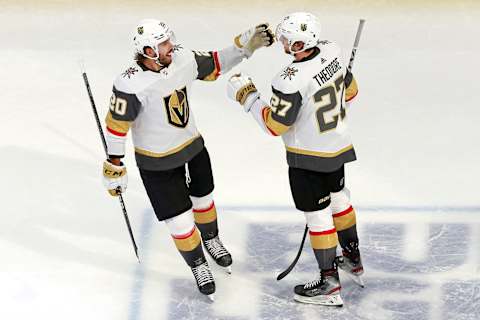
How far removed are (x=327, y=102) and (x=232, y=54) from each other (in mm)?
574

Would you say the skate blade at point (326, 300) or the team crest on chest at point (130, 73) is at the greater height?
the team crest on chest at point (130, 73)

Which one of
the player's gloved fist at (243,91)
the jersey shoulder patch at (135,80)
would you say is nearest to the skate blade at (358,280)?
the player's gloved fist at (243,91)

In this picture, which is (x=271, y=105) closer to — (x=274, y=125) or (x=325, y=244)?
(x=274, y=125)

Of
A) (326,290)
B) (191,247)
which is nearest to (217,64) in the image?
(191,247)

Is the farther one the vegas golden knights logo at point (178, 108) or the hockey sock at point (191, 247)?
the hockey sock at point (191, 247)

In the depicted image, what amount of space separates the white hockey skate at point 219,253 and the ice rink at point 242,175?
54 millimetres

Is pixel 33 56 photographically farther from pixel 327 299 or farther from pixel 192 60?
pixel 327 299

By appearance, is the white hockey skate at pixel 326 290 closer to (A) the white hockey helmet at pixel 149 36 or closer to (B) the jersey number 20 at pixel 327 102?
(B) the jersey number 20 at pixel 327 102

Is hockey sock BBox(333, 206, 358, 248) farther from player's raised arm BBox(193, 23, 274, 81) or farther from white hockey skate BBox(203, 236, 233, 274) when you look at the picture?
player's raised arm BBox(193, 23, 274, 81)

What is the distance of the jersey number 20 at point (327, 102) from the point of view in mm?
3938

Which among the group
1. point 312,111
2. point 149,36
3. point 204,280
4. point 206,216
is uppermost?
point 149,36

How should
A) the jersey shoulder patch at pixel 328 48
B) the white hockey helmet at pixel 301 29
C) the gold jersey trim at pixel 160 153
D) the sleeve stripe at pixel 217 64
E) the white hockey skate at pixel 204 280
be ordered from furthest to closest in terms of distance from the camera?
the white hockey skate at pixel 204 280 < the sleeve stripe at pixel 217 64 < the gold jersey trim at pixel 160 153 < the jersey shoulder patch at pixel 328 48 < the white hockey helmet at pixel 301 29

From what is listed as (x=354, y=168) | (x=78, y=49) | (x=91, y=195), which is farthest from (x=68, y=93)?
(x=354, y=168)

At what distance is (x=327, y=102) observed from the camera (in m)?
3.96
